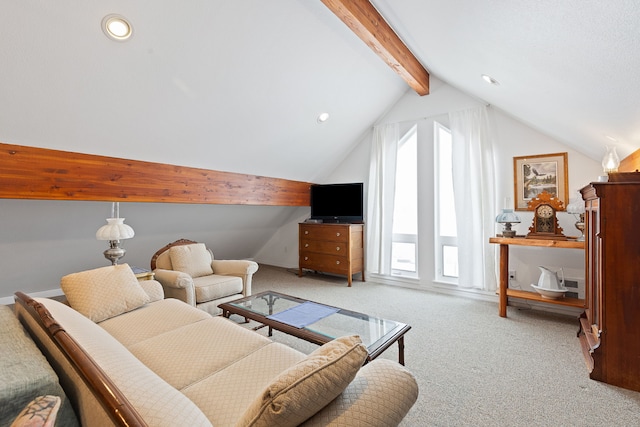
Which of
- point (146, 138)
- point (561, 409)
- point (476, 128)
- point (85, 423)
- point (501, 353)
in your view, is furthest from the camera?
point (476, 128)

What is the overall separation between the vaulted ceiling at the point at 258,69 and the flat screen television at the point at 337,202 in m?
1.39

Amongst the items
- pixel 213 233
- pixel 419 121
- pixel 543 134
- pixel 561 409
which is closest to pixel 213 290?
pixel 213 233

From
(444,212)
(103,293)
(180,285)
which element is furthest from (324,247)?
(103,293)

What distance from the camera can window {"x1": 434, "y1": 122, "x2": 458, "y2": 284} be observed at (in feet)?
13.4

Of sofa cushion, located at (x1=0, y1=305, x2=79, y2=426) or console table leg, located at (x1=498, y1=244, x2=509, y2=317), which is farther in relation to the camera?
console table leg, located at (x1=498, y1=244, x2=509, y2=317)

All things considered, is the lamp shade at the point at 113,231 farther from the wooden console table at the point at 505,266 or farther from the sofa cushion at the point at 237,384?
the wooden console table at the point at 505,266

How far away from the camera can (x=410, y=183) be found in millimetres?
4426

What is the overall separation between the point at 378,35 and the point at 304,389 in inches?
118

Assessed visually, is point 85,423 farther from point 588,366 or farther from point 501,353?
point 588,366

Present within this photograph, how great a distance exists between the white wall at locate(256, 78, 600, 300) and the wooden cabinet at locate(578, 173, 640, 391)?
1.47 metres

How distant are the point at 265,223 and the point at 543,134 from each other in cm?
430

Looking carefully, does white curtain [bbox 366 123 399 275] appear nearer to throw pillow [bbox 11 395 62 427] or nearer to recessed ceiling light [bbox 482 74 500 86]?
recessed ceiling light [bbox 482 74 500 86]

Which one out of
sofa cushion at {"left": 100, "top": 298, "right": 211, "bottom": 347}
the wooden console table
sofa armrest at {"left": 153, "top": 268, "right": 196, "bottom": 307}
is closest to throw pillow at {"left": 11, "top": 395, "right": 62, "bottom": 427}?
sofa cushion at {"left": 100, "top": 298, "right": 211, "bottom": 347}

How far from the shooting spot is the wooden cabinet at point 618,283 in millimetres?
1875
